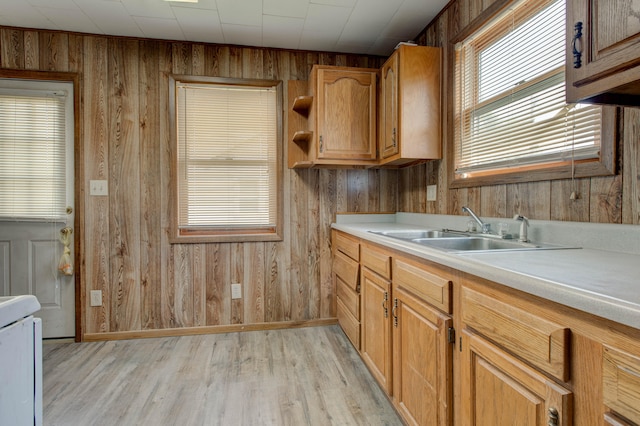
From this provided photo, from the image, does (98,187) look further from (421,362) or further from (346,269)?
(421,362)

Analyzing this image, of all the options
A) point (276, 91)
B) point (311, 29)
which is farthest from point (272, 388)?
point (311, 29)

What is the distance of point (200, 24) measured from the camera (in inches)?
96.3

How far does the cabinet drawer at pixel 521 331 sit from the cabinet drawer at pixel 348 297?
1.19 m

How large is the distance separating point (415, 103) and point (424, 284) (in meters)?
1.41

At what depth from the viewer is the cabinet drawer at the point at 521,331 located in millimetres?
720

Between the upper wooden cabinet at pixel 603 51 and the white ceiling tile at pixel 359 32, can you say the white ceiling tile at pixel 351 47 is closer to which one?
the white ceiling tile at pixel 359 32

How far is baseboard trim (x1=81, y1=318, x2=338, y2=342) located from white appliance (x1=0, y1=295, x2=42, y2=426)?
1.94 metres

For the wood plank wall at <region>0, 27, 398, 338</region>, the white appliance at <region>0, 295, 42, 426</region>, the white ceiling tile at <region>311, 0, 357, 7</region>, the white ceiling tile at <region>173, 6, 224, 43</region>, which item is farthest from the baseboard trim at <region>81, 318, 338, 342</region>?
the white ceiling tile at <region>311, 0, 357, 7</region>

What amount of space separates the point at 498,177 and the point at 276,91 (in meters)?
1.92

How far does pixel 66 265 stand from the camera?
2549 mm

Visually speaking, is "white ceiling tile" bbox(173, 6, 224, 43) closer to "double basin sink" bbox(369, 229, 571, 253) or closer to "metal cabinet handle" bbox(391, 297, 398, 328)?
"double basin sink" bbox(369, 229, 571, 253)

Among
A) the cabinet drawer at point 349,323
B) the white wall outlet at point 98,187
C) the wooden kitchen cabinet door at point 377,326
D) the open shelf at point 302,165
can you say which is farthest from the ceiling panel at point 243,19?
the cabinet drawer at point 349,323

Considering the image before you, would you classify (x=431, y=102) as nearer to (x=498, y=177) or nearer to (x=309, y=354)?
(x=498, y=177)

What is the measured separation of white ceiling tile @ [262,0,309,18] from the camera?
2.19 meters
